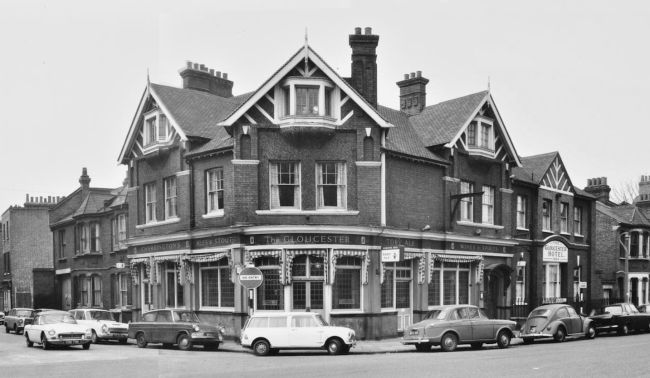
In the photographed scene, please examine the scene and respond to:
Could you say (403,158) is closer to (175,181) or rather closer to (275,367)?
(175,181)

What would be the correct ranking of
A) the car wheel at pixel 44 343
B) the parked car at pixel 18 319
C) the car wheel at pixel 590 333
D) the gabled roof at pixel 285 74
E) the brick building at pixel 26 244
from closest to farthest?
1. the car wheel at pixel 44 343
2. the gabled roof at pixel 285 74
3. the car wheel at pixel 590 333
4. the parked car at pixel 18 319
5. the brick building at pixel 26 244

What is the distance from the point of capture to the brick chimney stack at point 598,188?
49.7 m

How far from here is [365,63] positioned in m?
30.1

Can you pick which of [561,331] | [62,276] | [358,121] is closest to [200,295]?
[358,121]

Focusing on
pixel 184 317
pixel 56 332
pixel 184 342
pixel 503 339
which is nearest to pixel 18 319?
pixel 56 332

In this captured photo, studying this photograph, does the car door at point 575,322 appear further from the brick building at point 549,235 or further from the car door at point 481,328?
the brick building at point 549,235

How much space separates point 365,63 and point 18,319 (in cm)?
2299

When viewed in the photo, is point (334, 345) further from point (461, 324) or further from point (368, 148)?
point (368, 148)

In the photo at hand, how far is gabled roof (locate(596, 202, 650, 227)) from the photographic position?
47.8m

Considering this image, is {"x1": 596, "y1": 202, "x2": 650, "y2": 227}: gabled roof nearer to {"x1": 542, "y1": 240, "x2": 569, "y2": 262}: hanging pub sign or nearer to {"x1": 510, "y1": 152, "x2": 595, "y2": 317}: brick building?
{"x1": 510, "y1": 152, "x2": 595, "y2": 317}: brick building

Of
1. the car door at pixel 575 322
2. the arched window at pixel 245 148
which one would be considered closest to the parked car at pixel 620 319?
the car door at pixel 575 322

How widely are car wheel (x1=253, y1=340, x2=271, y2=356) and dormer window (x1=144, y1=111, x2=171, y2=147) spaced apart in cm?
1216

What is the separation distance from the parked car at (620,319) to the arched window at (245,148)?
52.8 feet

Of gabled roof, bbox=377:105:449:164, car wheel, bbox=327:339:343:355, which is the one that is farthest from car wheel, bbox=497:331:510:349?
gabled roof, bbox=377:105:449:164
